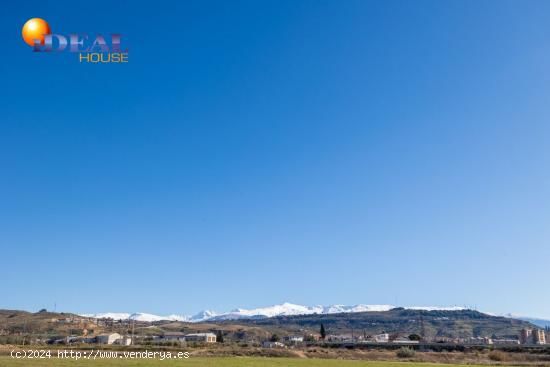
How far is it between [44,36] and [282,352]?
83.8 meters

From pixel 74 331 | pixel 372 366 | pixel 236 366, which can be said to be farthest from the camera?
pixel 74 331

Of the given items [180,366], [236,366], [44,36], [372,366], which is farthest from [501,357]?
[44,36]

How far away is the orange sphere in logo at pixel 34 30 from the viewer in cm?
4281

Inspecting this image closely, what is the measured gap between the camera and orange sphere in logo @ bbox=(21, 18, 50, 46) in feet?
140

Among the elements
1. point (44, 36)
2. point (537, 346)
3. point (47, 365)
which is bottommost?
point (537, 346)

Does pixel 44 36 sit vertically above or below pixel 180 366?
above

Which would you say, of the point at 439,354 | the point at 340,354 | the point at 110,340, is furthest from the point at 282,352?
the point at 110,340

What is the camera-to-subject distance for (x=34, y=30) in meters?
43.3

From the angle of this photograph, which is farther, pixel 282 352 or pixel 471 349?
pixel 471 349

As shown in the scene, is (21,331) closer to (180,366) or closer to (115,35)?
(180,366)

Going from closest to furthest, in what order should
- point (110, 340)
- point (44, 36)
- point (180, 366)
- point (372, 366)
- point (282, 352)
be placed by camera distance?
point (44, 36) < point (180, 366) < point (372, 366) < point (282, 352) < point (110, 340)

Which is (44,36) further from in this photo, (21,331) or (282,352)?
(21,331)

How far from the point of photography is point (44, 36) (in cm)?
4416

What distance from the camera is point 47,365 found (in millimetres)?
47000
